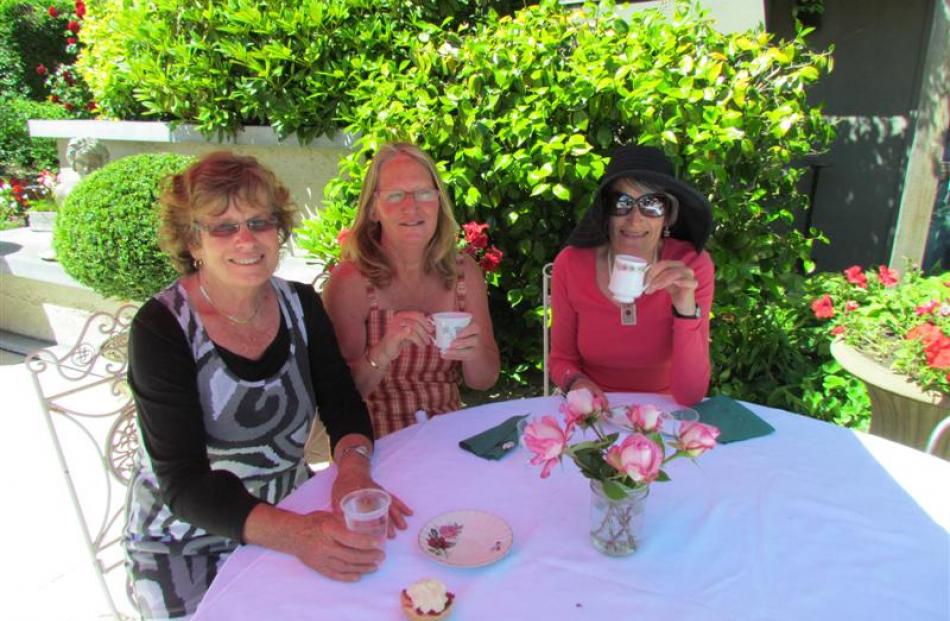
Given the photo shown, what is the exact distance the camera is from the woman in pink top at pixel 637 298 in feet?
7.15

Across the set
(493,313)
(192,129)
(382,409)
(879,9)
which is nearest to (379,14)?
(192,129)

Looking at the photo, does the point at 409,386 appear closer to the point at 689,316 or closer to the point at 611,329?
the point at 611,329

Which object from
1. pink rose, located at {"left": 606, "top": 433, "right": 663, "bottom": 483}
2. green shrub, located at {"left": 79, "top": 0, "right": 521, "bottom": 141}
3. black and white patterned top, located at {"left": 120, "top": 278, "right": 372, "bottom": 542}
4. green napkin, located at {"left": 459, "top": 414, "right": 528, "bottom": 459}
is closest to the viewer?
pink rose, located at {"left": 606, "top": 433, "right": 663, "bottom": 483}

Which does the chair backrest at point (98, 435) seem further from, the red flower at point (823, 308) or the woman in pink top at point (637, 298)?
the red flower at point (823, 308)

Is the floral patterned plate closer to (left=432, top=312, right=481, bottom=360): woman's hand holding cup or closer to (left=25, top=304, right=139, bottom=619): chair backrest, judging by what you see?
(left=432, top=312, right=481, bottom=360): woman's hand holding cup

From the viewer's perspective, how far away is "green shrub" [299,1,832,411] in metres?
3.19

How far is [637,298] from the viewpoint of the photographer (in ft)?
7.27

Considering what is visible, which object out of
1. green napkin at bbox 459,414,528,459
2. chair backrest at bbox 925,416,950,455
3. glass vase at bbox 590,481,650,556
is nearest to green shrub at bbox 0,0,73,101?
green napkin at bbox 459,414,528,459

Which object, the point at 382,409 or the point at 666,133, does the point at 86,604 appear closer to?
the point at 382,409

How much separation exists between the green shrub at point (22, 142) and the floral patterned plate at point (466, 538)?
12116 mm

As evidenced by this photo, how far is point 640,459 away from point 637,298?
1148 millimetres

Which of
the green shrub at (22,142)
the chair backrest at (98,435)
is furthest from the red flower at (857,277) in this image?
the green shrub at (22,142)

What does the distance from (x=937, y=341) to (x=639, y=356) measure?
3.84ft

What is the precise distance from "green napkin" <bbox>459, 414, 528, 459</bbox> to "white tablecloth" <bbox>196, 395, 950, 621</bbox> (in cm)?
3
